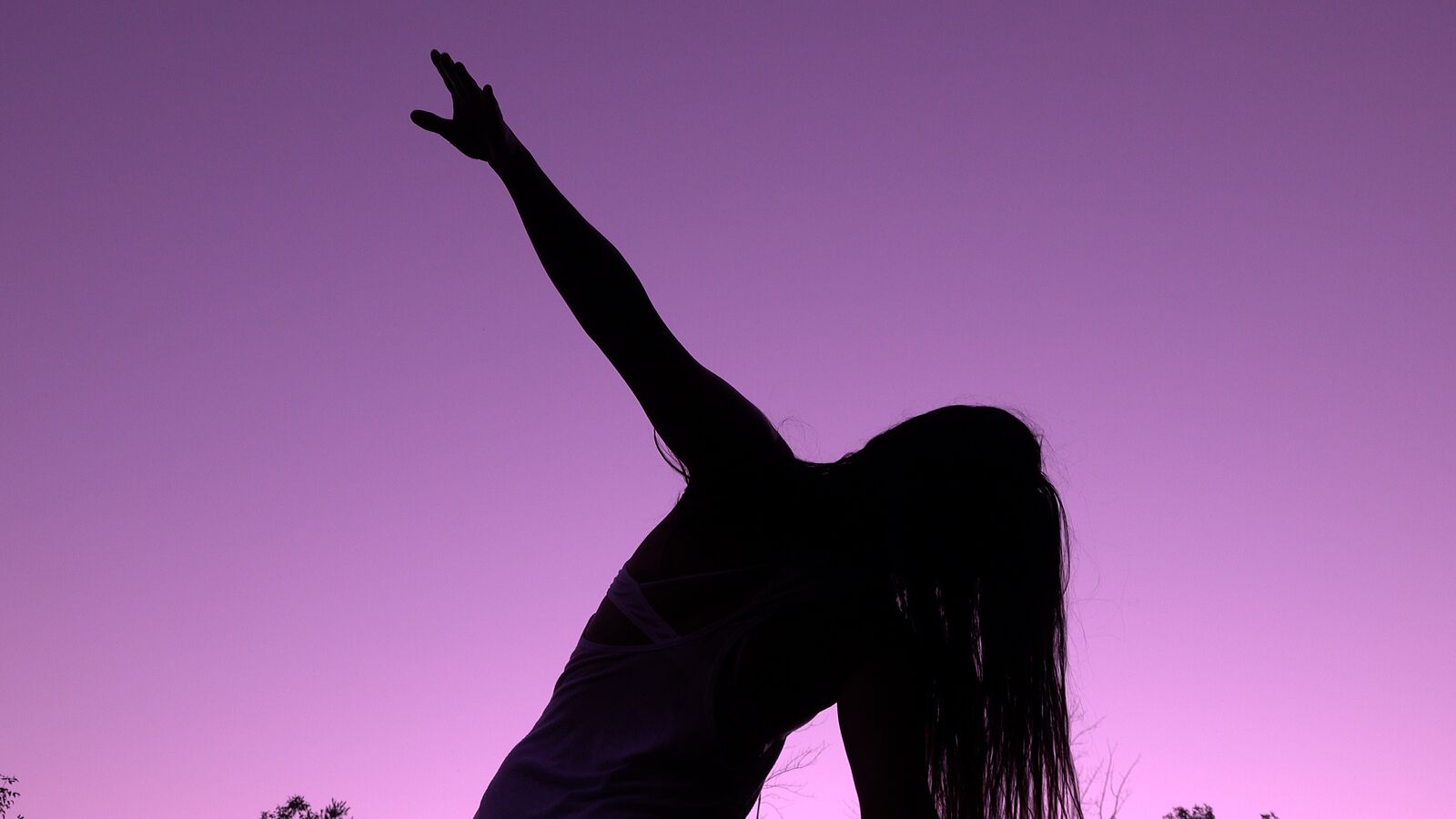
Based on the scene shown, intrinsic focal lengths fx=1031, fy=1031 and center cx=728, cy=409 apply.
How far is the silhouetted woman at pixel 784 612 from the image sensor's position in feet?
4.73

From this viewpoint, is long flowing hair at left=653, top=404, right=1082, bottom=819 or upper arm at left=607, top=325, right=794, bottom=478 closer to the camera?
upper arm at left=607, top=325, right=794, bottom=478

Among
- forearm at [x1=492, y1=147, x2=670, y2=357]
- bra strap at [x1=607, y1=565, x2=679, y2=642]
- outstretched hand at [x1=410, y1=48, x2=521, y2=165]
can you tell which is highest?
outstretched hand at [x1=410, y1=48, x2=521, y2=165]

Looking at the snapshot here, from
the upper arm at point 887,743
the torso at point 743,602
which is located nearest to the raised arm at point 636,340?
the torso at point 743,602

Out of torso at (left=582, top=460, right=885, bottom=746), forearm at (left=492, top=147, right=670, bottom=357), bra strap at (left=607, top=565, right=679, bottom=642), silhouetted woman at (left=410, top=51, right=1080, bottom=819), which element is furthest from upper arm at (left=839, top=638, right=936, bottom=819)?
forearm at (left=492, top=147, right=670, bottom=357)

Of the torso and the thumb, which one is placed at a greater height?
the thumb

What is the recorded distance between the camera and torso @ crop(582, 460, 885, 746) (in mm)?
1497

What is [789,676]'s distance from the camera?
1551 millimetres

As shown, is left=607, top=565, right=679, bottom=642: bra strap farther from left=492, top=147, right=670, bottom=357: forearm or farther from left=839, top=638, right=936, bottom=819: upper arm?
left=839, top=638, right=936, bottom=819: upper arm

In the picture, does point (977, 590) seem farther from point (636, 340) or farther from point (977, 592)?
point (636, 340)

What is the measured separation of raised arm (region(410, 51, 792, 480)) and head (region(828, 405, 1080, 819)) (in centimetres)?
27

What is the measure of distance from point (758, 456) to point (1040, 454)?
2.20 ft

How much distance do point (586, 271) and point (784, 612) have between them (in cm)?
58

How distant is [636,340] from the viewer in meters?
1.35

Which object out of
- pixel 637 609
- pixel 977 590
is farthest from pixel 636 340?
pixel 977 590
